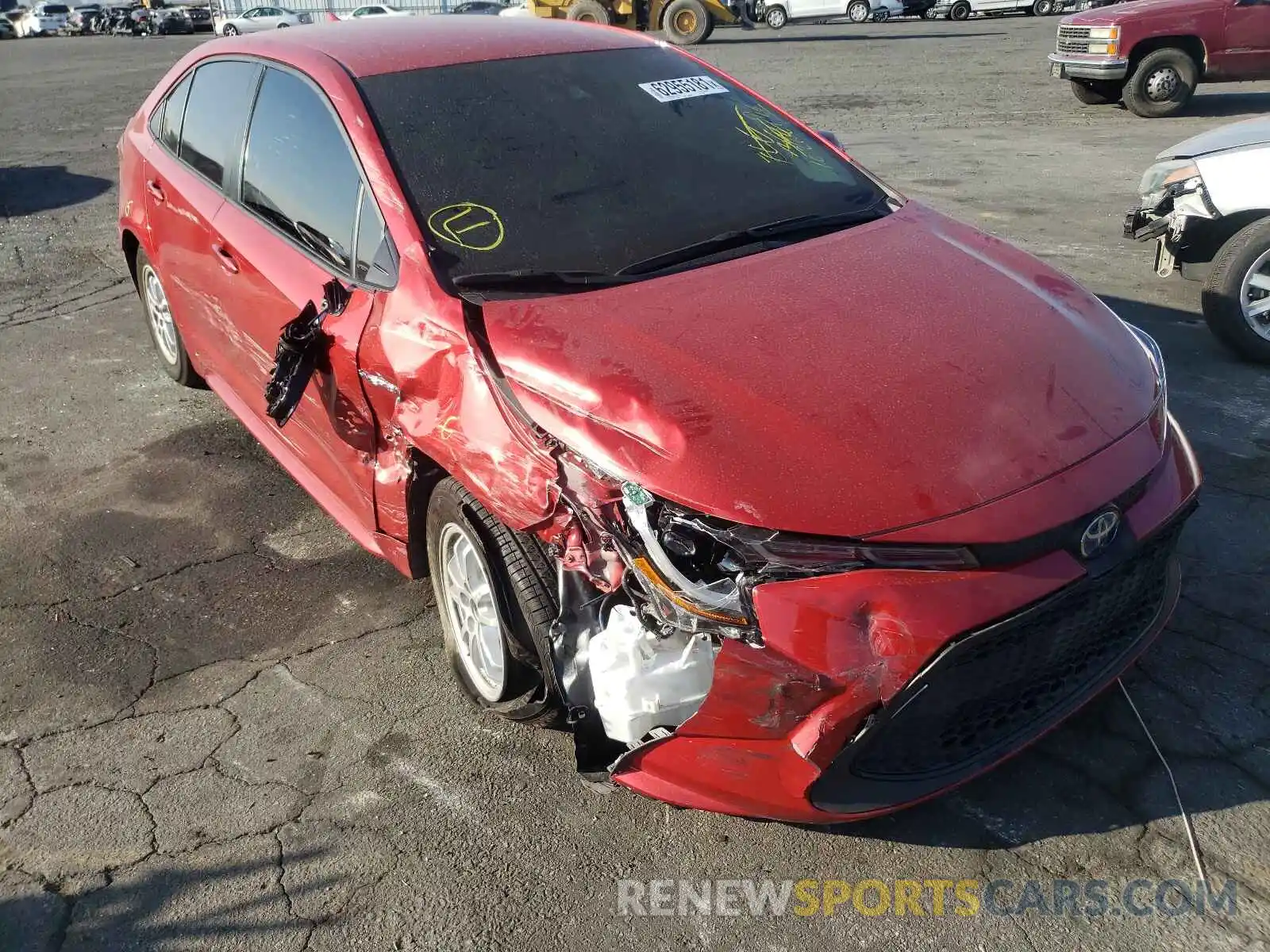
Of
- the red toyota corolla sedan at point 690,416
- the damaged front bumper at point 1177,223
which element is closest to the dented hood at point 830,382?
the red toyota corolla sedan at point 690,416

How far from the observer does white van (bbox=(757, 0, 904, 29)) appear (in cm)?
3080

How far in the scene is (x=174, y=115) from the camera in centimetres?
473

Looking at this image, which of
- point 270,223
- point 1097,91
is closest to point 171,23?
point 1097,91

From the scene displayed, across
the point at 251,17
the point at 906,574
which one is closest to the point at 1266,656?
the point at 906,574

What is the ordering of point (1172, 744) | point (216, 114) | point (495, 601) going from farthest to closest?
point (216, 114) < point (1172, 744) < point (495, 601)

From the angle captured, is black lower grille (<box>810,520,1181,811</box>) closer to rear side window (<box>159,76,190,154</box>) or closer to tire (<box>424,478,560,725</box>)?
tire (<box>424,478,560,725</box>)

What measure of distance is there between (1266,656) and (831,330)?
66.7 inches

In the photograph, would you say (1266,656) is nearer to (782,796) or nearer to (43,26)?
(782,796)

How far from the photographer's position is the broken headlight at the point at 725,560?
225 cm

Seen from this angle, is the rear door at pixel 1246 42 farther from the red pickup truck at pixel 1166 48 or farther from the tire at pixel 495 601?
the tire at pixel 495 601

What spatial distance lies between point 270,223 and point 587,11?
72.7 feet

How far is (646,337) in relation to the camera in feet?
8.89

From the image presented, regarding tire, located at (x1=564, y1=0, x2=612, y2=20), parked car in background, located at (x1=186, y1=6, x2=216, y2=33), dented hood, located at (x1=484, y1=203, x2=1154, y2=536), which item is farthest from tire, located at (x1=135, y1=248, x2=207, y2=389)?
parked car in background, located at (x1=186, y1=6, x2=216, y2=33)

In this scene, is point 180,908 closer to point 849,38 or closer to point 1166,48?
point 1166,48
